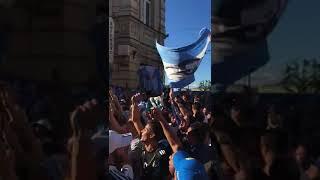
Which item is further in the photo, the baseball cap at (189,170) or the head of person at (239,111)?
the baseball cap at (189,170)

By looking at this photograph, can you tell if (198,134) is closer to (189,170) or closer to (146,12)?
(189,170)

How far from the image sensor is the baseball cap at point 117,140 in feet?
10.2

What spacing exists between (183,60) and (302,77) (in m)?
4.07

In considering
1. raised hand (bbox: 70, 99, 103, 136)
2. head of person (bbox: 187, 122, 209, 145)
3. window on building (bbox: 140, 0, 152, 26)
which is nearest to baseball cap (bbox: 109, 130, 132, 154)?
head of person (bbox: 187, 122, 209, 145)

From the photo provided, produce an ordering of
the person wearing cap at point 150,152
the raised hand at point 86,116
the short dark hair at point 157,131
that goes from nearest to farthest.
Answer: the raised hand at point 86,116
the person wearing cap at point 150,152
the short dark hair at point 157,131

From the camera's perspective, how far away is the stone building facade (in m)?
9.25

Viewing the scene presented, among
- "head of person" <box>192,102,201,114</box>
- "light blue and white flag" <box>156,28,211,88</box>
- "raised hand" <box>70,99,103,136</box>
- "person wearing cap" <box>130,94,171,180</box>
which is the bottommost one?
"person wearing cap" <box>130,94,171,180</box>

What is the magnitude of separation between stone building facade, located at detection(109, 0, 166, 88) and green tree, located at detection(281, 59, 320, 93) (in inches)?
269

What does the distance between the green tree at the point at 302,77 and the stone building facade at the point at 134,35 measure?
6.84 m

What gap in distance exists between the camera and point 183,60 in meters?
5.65

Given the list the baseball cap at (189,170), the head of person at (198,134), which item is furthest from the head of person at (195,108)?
the baseball cap at (189,170)

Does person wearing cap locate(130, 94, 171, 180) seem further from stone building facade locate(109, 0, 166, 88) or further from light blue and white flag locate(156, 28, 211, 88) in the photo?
stone building facade locate(109, 0, 166, 88)

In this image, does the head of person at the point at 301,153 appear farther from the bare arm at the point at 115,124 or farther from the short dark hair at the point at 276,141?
the bare arm at the point at 115,124

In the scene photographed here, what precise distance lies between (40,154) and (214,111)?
2.17ft
